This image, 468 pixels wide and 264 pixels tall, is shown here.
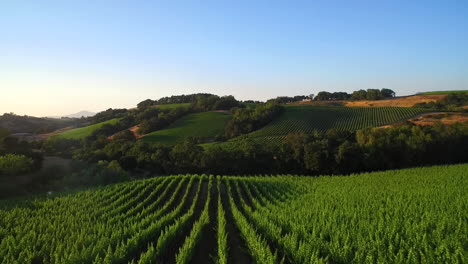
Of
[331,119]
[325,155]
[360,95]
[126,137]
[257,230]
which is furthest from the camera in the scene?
[360,95]

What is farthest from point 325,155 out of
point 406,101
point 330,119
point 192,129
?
point 406,101

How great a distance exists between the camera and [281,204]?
24.7 m

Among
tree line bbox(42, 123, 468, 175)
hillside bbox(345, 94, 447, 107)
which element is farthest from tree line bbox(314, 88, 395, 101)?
tree line bbox(42, 123, 468, 175)

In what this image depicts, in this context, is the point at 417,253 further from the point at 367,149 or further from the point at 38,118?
the point at 38,118

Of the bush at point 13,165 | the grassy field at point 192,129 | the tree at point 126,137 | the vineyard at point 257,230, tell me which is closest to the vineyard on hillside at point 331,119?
the grassy field at point 192,129

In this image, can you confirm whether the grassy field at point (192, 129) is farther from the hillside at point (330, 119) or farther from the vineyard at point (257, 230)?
the vineyard at point (257, 230)

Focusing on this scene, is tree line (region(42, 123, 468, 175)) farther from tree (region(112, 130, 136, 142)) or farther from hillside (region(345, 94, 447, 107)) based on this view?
hillside (region(345, 94, 447, 107))

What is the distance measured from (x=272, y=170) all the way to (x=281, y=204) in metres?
31.9

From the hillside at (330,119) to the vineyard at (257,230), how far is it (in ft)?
158

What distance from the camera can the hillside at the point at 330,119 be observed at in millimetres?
79625

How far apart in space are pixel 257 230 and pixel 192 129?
73.7 m

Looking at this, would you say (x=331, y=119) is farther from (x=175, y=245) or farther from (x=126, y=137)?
(x=175, y=245)

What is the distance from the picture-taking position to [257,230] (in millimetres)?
17781

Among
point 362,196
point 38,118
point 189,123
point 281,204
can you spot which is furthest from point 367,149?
point 38,118
